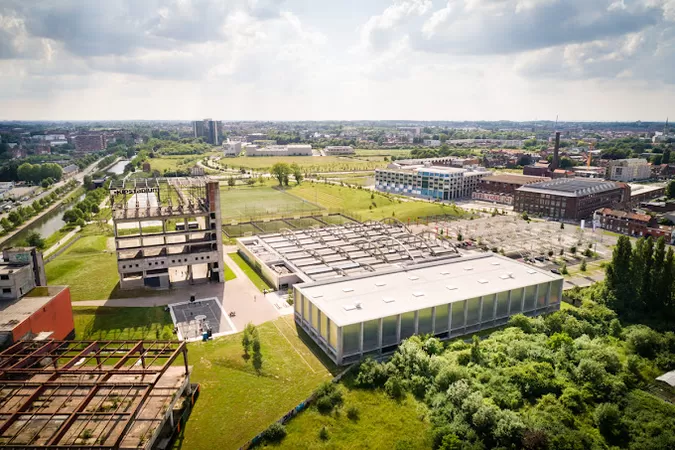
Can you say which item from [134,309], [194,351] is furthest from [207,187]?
[194,351]

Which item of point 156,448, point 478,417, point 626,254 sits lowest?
point 156,448

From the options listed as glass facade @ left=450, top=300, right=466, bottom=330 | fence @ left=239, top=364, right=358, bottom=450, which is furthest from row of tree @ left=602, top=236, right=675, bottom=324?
fence @ left=239, top=364, right=358, bottom=450

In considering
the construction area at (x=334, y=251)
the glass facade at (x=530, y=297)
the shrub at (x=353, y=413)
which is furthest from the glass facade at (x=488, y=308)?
the shrub at (x=353, y=413)

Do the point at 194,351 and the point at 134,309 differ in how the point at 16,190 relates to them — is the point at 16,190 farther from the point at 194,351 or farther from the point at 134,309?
the point at 194,351

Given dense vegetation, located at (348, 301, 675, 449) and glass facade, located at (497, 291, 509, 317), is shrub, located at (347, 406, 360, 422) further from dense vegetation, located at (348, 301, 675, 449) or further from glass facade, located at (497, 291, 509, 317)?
glass facade, located at (497, 291, 509, 317)

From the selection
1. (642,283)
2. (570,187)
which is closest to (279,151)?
(570,187)
